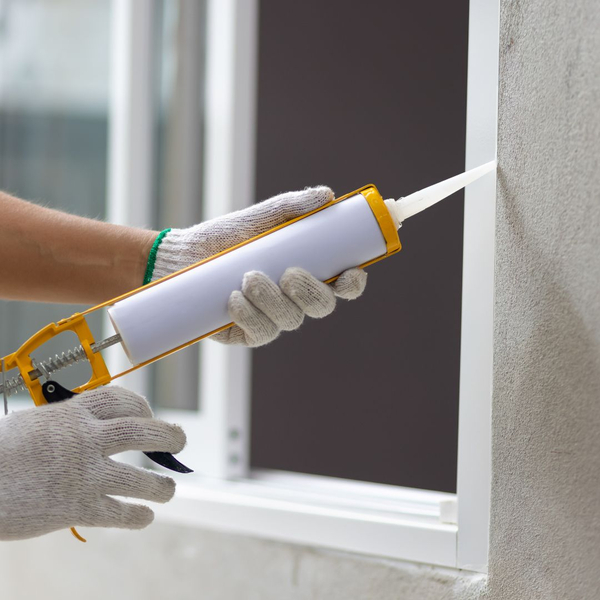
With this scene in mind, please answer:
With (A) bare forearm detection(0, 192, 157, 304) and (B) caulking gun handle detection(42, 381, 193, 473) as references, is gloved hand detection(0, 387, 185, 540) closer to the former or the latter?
(B) caulking gun handle detection(42, 381, 193, 473)

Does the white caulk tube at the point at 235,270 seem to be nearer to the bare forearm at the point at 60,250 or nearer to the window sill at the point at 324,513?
the bare forearm at the point at 60,250

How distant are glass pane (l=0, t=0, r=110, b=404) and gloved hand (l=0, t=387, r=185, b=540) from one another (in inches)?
55.0

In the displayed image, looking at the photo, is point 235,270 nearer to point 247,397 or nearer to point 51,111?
point 247,397

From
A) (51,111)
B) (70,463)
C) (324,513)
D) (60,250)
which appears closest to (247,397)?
(324,513)

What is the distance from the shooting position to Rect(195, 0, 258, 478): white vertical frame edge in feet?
4.81

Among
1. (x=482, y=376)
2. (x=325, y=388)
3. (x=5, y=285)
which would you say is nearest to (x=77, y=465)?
(x=5, y=285)

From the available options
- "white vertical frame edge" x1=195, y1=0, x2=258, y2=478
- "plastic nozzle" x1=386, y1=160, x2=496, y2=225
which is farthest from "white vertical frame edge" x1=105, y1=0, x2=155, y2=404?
"plastic nozzle" x1=386, y1=160, x2=496, y2=225

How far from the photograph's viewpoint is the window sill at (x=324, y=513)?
97 centimetres

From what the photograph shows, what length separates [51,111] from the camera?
220 centimetres

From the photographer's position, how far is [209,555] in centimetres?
126

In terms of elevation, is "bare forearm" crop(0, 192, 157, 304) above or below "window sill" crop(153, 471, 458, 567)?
above

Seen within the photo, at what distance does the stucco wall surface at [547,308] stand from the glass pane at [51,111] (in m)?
1.54

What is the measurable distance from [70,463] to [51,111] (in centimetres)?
173

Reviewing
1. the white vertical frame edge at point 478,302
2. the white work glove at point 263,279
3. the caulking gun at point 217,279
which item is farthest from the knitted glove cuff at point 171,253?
the white vertical frame edge at point 478,302
